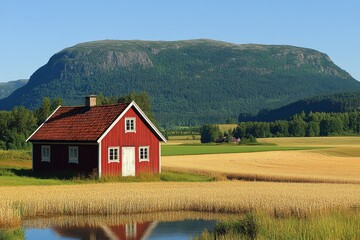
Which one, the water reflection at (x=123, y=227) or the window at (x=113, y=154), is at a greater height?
the window at (x=113, y=154)

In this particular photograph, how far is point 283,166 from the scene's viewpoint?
245 ft

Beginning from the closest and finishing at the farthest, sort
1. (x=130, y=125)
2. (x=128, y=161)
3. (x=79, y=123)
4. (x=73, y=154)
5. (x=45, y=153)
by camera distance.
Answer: (x=128, y=161) < (x=130, y=125) < (x=73, y=154) < (x=79, y=123) < (x=45, y=153)

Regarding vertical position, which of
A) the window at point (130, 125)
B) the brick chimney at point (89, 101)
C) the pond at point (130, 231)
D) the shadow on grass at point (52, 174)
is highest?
the brick chimney at point (89, 101)

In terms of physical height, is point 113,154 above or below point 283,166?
above

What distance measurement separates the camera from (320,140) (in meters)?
151

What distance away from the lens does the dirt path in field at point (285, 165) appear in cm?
5947

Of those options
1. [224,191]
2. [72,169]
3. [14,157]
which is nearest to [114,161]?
[72,169]

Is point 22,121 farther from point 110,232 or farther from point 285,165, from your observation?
point 110,232

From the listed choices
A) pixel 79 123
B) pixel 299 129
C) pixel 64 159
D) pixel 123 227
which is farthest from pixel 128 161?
pixel 299 129

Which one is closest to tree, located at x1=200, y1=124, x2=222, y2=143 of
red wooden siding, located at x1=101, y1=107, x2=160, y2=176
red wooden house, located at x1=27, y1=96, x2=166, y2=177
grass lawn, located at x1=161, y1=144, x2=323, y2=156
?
grass lawn, located at x1=161, y1=144, x2=323, y2=156

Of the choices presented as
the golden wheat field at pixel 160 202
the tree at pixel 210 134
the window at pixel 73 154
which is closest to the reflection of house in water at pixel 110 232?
the golden wheat field at pixel 160 202

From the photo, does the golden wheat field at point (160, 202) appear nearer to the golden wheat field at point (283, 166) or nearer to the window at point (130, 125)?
the window at point (130, 125)

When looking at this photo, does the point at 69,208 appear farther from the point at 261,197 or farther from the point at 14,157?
the point at 14,157

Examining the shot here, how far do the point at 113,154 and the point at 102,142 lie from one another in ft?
4.64
